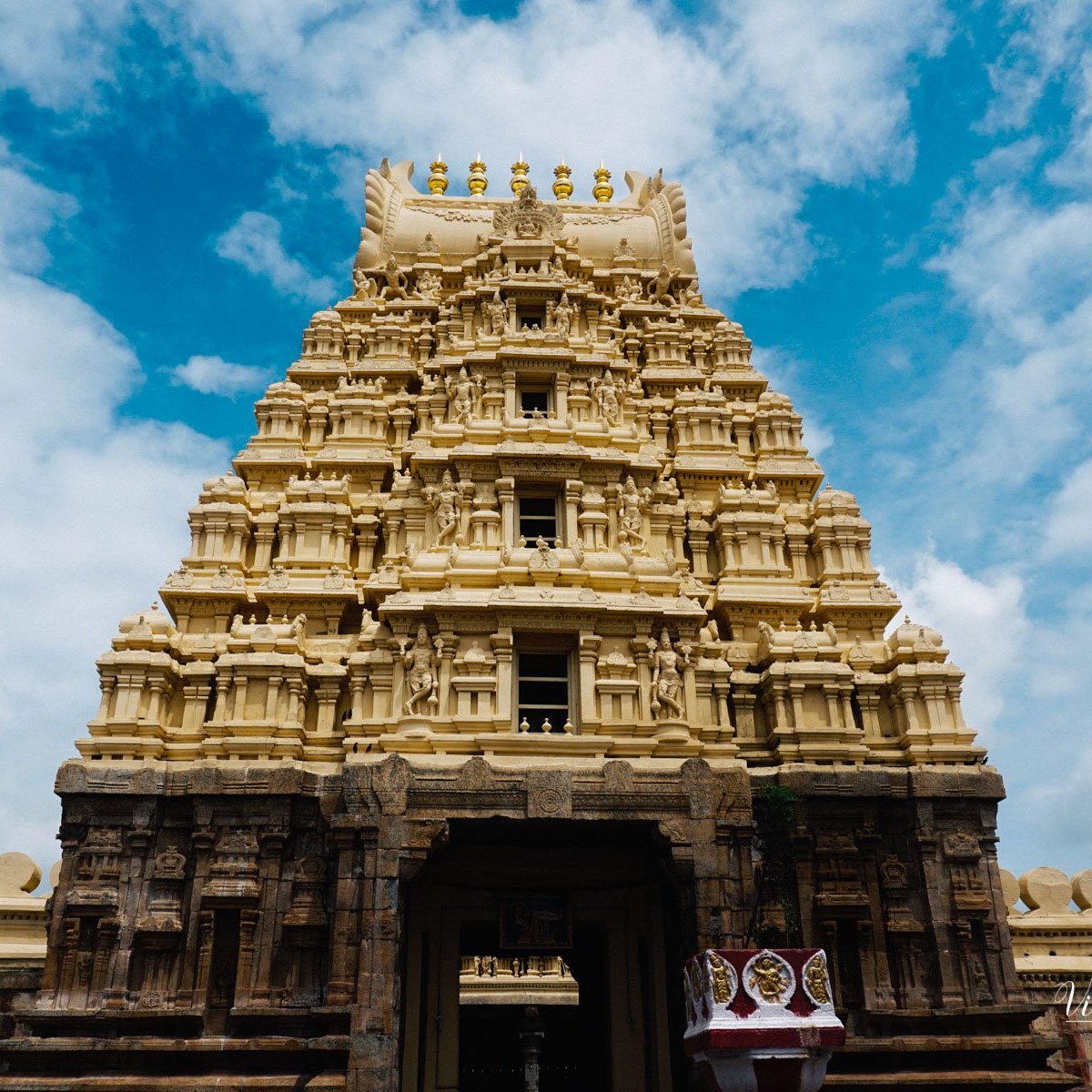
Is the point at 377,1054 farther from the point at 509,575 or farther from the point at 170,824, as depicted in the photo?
the point at 509,575

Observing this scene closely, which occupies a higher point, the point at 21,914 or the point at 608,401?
the point at 608,401

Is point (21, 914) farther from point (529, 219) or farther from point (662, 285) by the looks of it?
point (662, 285)

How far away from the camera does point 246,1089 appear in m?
16.2

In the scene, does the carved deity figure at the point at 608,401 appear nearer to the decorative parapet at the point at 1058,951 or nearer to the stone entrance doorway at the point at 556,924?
the stone entrance doorway at the point at 556,924

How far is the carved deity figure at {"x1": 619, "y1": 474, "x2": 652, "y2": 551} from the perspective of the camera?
2180 centimetres

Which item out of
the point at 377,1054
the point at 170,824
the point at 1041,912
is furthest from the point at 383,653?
the point at 1041,912

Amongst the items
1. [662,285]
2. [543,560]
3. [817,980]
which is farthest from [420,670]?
[662,285]

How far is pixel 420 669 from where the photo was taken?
63.2ft

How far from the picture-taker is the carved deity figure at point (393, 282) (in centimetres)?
2959

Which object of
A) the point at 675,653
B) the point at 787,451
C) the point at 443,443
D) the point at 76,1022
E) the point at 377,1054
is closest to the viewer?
the point at 377,1054

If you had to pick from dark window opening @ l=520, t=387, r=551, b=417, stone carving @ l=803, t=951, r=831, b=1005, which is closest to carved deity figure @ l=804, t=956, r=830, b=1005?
stone carving @ l=803, t=951, r=831, b=1005

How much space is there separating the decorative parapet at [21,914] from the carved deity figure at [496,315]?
48.9ft

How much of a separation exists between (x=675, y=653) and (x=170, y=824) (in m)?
9.42

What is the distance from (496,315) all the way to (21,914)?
16.3 metres
